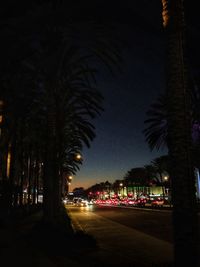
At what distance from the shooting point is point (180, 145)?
7.35m

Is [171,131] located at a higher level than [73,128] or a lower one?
lower

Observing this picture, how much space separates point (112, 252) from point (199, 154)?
42.4m

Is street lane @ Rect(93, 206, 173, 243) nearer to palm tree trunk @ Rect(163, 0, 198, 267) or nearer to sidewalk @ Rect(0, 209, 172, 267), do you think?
sidewalk @ Rect(0, 209, 172, 267)

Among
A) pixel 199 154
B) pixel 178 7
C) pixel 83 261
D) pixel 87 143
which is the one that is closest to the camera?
pixel 178 7

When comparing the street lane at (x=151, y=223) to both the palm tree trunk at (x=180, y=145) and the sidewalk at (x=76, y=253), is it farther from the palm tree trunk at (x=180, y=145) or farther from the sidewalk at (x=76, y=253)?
the palm tree trunk at (x=180, y=145)

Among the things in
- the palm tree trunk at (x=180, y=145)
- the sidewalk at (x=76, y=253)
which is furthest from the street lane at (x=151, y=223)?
the palm tree trunk at (x=180, y=145)

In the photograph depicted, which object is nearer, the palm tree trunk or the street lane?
the palm tree trunk

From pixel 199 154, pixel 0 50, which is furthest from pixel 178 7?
pixel 199 154

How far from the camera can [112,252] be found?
14.6m

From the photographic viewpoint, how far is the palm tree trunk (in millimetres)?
6875

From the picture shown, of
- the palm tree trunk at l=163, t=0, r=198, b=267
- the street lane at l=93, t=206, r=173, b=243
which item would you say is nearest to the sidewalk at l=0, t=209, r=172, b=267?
the palm tree trunk at l=163, t=0, r=198, b=267

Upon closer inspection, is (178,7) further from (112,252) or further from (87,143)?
(87,143)

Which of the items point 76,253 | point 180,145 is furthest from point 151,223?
point 180,145

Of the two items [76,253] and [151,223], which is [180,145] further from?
[151,223]
